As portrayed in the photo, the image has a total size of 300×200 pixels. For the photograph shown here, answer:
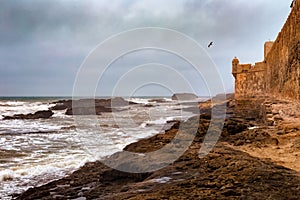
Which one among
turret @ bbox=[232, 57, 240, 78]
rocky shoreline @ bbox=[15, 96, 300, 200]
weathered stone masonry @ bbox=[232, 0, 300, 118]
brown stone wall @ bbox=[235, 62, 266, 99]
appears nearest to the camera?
rocky shoreline @ bbox=[15, 96, 300, 200]

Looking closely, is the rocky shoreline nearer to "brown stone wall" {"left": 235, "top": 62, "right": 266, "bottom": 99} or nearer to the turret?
"brown stone wall" {"left": 235, "top": 62, "right": 266, "bottom": 99}

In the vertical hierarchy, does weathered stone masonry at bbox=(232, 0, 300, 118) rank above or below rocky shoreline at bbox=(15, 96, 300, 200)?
above

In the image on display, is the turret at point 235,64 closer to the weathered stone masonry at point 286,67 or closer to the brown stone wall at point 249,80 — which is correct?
the brown stone wall at point 249,80

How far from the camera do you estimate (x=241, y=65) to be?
2786 centimetres

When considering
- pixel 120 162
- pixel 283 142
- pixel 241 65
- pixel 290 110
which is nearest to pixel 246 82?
pixel 241 65

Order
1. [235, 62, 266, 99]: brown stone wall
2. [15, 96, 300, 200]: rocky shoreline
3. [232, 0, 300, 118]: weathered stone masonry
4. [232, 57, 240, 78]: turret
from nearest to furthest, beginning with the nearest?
[15, 96, 300, 200]: rocky shoreline, [232, 0, 300, 118]: weathered stone masonry, [235, 62, 266, 99]: brown stone wall, [232, 57, 240, 78]: turret

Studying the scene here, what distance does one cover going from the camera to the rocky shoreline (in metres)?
2.65

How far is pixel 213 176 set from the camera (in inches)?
123

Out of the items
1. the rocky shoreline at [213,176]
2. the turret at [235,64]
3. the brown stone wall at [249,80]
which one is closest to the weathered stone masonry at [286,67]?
the brown stone wall at [249,80]

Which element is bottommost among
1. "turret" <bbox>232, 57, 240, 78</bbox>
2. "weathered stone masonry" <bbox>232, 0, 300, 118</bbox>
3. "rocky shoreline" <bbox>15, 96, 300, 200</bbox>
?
"rocky shoreline" <bbox>15, 96, 300, 200</bbox>

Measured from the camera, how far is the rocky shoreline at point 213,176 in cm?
265

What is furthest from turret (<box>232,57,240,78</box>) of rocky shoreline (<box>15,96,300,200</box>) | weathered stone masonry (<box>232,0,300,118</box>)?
rocky shoreline (<box>15,96,300,200</box>)

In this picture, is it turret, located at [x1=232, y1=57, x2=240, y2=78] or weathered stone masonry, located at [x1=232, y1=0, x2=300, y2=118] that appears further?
turret, located at [x1=232, y1=57, x2=240, y2=78]

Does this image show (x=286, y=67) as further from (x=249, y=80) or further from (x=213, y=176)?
(x=249, y=80)
